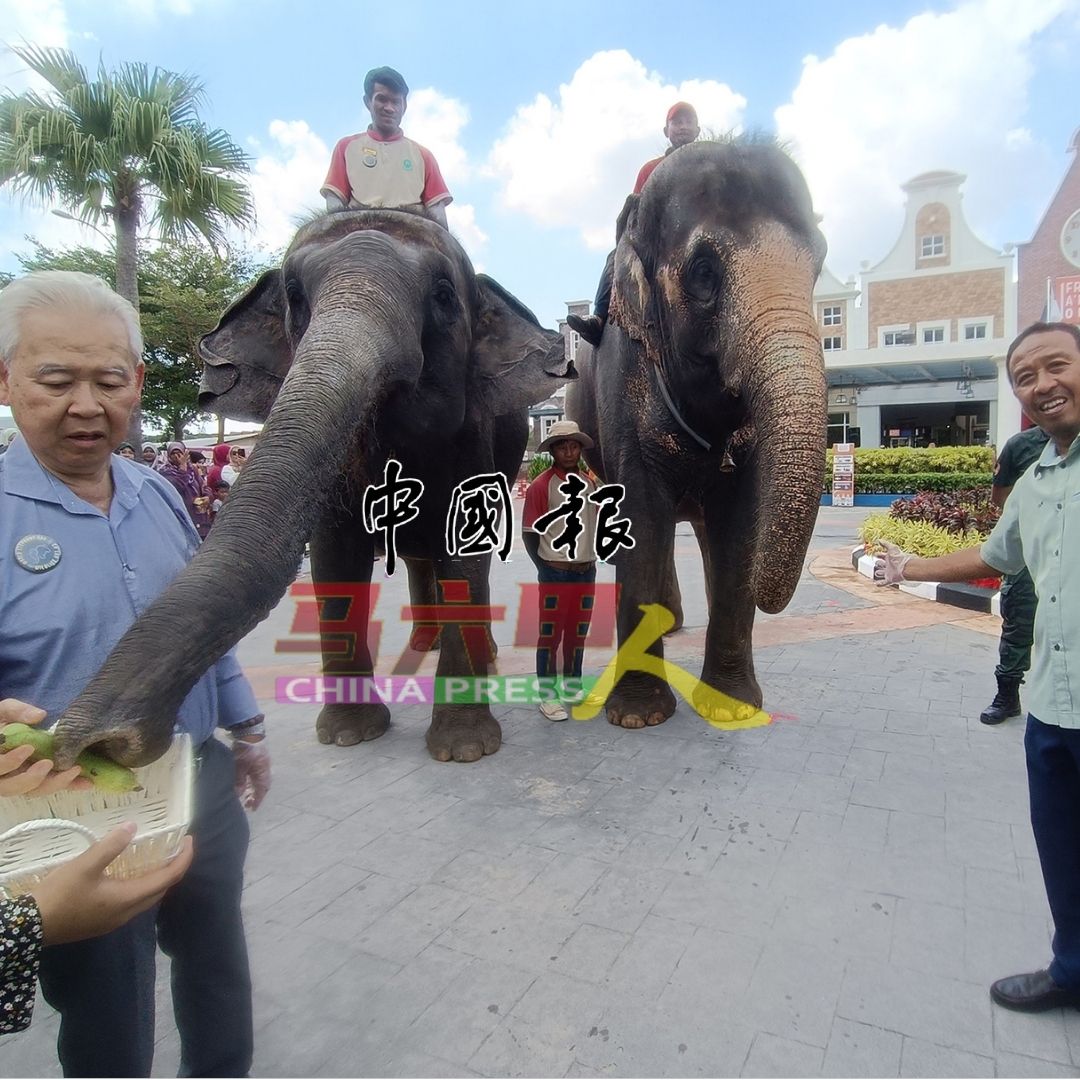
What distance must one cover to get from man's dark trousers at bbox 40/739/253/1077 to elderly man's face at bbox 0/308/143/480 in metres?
0.75

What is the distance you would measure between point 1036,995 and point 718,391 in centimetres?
245

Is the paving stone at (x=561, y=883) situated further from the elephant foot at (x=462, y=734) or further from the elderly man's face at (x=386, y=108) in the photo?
the elderly man's face at (x=386, y=108)

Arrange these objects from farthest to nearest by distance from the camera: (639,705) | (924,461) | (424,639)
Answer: (924,461), (424,639), (639,705)

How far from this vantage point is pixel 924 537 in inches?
364

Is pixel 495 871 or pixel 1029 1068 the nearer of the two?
pixel 1029 1068

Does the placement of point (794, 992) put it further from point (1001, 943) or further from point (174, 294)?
point (174, 294)

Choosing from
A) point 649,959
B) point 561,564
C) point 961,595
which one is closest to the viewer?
point 649,959

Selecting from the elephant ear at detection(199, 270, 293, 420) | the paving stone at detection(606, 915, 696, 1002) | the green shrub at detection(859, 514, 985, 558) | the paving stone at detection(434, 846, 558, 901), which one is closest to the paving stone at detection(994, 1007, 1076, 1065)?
the paving stone at detection(606, 915, 696, 1002)

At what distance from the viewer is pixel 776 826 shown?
10.2 feet

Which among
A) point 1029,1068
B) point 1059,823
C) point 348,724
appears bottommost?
point 1029,1068

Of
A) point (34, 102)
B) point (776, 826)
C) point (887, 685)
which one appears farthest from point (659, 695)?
point (34, 102)

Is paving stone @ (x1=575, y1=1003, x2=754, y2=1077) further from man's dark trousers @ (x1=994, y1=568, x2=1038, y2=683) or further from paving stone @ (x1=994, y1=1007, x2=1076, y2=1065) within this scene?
man's dark trousers @ (x1=994, y1=568, x2=1038, y2=683)

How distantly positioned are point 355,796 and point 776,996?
201 centimetres

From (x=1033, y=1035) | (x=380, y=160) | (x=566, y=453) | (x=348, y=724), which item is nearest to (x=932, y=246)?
(x=566, y=453)
